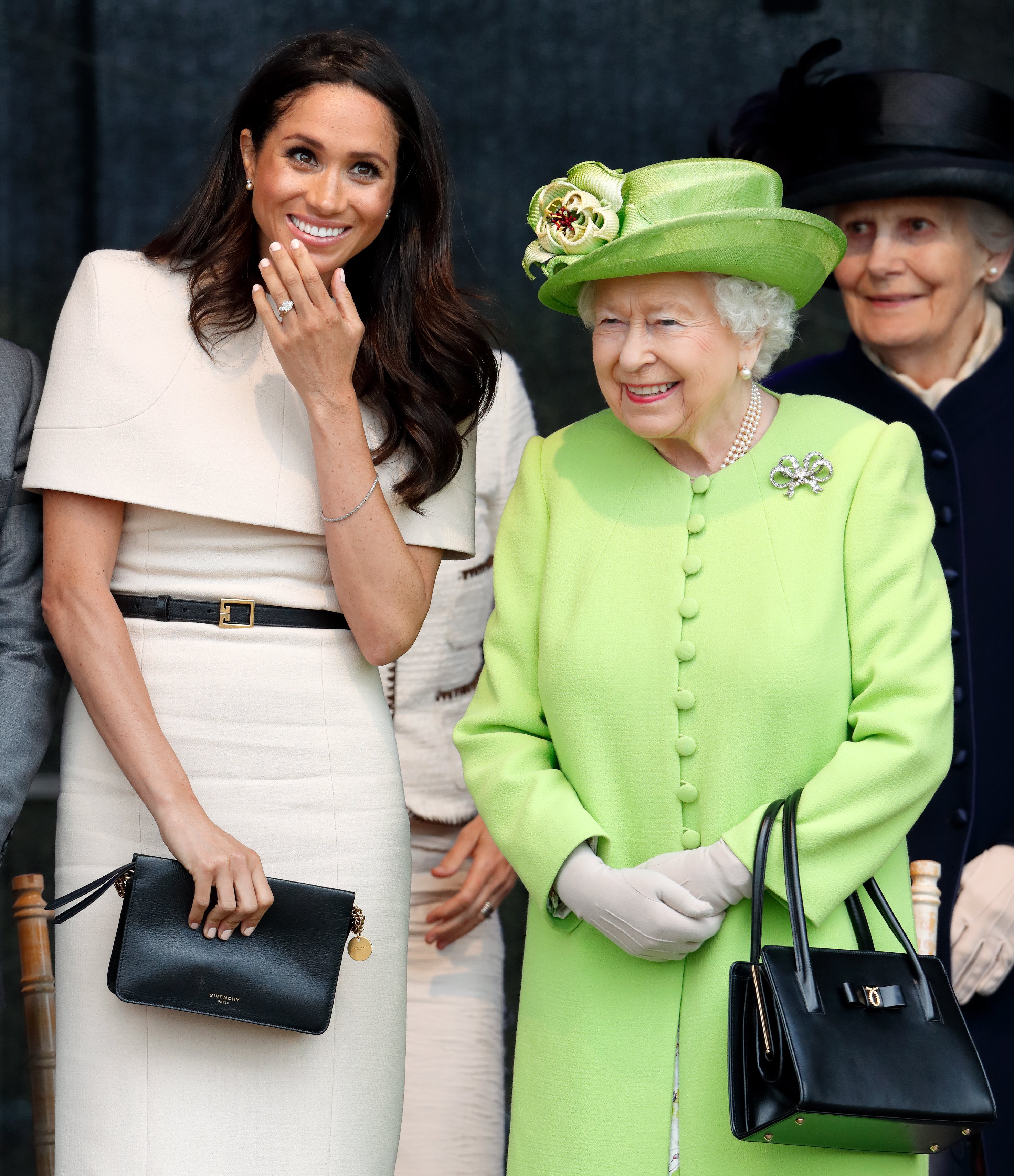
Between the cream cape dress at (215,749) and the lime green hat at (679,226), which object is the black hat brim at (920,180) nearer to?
the lime green hat at (679,226)

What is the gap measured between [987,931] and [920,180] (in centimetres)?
146

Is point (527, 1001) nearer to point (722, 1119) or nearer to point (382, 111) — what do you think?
point (722, 1119)

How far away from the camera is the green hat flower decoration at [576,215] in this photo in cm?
250

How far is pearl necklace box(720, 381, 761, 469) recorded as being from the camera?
262 centimetres

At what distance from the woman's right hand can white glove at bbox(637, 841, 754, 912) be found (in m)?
0.59

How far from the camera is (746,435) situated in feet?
8.63

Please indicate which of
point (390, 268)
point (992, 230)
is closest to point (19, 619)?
point (390, 268)

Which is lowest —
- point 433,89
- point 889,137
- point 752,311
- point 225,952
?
point 225,952

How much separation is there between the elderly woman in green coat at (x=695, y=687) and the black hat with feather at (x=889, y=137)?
710 millimetres

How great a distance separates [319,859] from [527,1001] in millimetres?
408

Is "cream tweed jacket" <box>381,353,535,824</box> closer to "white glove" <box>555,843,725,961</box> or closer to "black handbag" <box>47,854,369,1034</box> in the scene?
"black handbag" <box>47,854,369,1034</box>

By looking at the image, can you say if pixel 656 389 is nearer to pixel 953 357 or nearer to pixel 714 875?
pixel 714 875

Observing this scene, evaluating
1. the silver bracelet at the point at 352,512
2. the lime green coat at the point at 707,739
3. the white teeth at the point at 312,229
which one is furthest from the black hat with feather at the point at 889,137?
the silver bracelet at the point at 352,512

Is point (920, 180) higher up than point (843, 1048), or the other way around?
point (920, 180)
